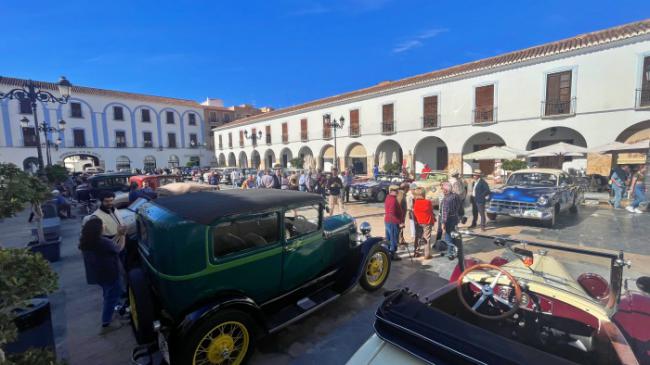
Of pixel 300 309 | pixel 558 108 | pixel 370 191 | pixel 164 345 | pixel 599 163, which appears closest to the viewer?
pixel 164 345

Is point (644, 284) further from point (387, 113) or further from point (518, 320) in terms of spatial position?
point (387, 113)

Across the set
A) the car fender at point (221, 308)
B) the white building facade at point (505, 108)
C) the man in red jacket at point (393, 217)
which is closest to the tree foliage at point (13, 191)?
the car fender at point (221, 308)

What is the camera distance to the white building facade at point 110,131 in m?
27.1

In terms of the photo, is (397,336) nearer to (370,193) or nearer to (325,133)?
(370,193)

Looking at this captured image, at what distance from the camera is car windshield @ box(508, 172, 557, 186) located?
815 cm

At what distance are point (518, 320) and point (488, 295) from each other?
0.31m

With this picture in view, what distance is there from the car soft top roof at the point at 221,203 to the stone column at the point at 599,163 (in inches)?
678

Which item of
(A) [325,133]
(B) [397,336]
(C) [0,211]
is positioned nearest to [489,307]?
(B) [397,336]

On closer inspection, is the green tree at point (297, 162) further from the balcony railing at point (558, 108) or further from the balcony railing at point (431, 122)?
→ the balcony railing at point (558, 108)

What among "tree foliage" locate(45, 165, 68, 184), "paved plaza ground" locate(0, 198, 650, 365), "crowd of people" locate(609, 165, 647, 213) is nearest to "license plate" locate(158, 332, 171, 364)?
"paved plaza ground" locate(0, 198, 650, 365)

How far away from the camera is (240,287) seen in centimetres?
292

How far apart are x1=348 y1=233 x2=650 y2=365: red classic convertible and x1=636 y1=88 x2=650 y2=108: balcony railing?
51.3 feet

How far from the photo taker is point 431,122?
19.4 meters

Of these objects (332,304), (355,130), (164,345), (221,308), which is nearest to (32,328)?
(164,345)
